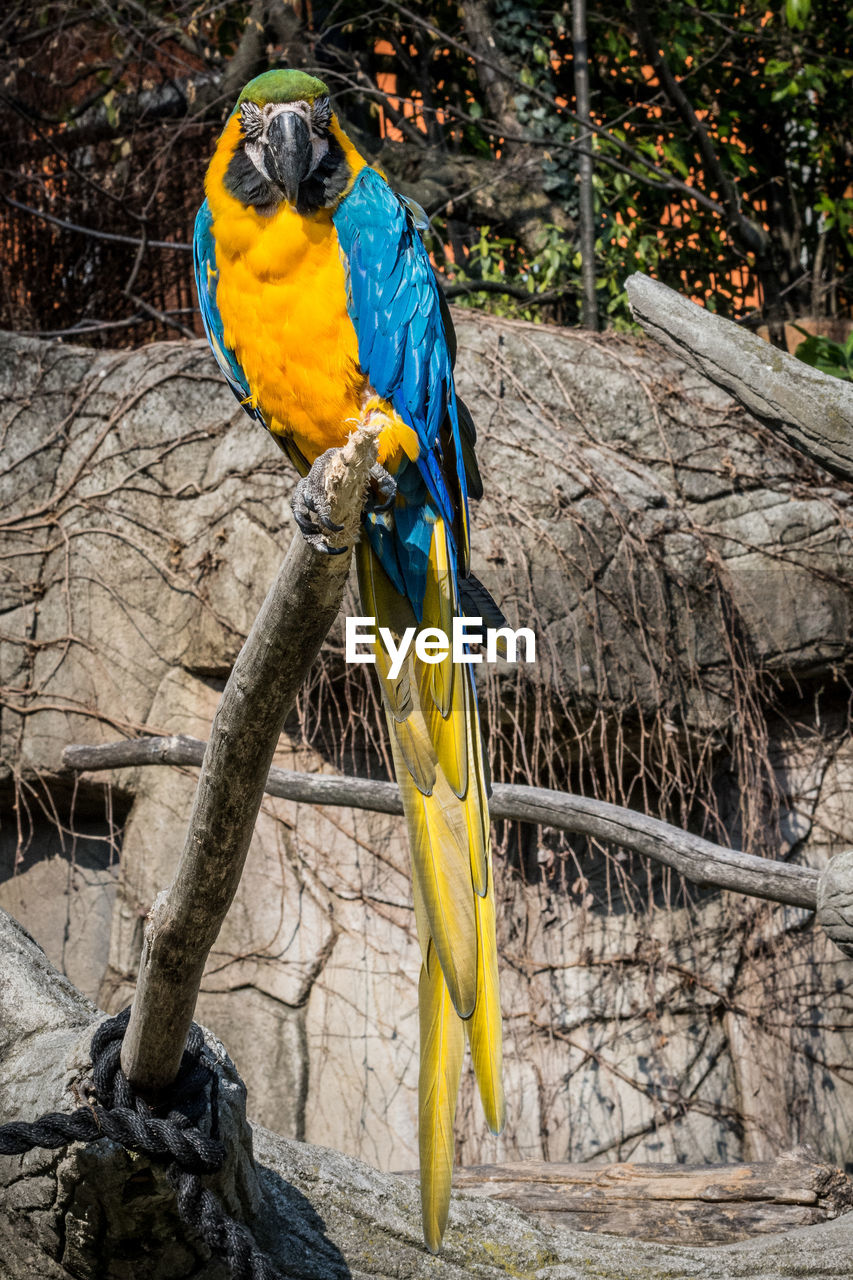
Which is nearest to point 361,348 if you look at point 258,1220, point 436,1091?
point 436,1091

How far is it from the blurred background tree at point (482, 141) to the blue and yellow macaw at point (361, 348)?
274 cm

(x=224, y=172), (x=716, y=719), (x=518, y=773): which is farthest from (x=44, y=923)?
(x=224, y=172)

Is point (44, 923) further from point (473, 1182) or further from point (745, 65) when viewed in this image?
point (745, 65)

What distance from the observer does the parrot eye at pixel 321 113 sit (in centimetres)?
183

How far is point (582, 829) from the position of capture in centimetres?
250

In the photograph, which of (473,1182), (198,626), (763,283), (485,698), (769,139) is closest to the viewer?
(473,1182)

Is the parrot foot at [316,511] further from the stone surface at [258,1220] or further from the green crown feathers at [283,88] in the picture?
the green crown feathers at [283,88]

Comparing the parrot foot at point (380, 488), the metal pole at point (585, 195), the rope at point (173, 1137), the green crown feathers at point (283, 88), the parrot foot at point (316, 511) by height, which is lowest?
the rope at point (173, 1137)

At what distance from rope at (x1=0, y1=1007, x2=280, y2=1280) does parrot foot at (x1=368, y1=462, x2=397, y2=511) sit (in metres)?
0.78

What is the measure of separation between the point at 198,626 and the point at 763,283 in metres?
3.12

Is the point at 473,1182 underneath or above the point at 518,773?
underneath

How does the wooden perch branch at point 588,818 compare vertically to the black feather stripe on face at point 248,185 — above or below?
below

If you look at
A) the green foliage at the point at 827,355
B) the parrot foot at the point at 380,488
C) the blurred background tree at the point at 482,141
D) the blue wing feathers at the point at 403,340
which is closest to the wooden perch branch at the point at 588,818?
the blue wing feathers at the point at 403,340

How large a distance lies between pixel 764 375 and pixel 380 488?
750 mm
